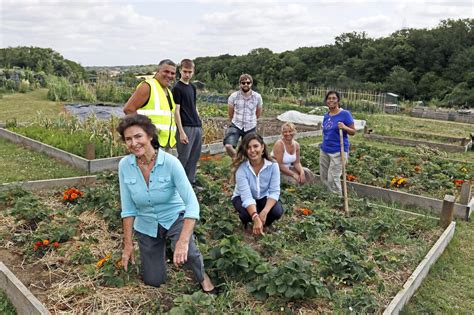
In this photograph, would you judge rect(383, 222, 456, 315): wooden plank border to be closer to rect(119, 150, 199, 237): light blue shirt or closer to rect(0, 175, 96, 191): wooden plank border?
rect(119, 150, 199, 237): light blue shirt

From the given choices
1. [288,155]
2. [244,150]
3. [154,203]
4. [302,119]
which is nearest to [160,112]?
[244,150]

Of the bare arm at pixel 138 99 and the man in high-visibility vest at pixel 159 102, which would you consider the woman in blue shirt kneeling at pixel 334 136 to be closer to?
the man in high-visibility vest at pixel 159 102

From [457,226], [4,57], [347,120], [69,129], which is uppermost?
[4,57]

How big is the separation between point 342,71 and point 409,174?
35857 millimetres

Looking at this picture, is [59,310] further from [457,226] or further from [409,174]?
[409,174]

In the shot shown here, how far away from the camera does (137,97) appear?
4016mm

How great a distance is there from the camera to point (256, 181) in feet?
12.9

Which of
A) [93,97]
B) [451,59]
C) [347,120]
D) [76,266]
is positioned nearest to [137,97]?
[76,266]

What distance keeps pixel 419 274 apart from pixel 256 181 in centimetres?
160

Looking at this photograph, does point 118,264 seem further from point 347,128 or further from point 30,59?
point 30,59

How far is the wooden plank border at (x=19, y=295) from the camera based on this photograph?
247 centimetres

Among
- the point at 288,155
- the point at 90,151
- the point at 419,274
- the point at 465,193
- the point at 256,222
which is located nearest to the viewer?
the point at 419,274

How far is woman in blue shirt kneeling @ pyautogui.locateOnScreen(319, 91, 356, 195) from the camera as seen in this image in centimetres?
516

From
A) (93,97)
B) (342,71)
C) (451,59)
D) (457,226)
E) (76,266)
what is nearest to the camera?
(76,266)
